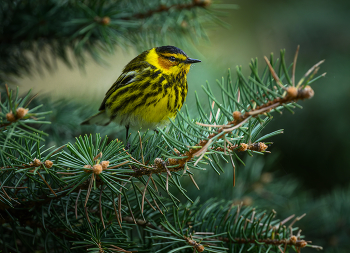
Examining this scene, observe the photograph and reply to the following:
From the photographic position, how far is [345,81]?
2.00 metres

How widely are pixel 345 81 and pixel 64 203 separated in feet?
6.22

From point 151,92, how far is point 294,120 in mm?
1036

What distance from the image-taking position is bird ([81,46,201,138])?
5.04 ft

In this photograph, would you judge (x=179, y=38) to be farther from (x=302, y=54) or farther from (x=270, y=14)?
(x=270, y=14)

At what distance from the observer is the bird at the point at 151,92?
1.54 meters

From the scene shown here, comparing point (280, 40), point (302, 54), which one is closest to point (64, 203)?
point (302, 54)

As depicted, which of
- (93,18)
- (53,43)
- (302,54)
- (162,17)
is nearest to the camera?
(93,18)

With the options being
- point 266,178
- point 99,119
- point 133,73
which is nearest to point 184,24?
point 133,73

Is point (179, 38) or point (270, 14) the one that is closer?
point (179, 38)

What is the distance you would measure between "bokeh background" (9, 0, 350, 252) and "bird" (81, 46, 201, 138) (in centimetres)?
9

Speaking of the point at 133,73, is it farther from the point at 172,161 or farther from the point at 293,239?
the point at 293,239

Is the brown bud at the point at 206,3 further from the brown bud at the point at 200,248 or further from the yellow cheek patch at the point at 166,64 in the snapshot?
the brown bud at the point at 200,248

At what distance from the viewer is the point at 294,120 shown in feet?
6.59

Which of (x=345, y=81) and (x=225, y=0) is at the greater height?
(x=225, y=0)
